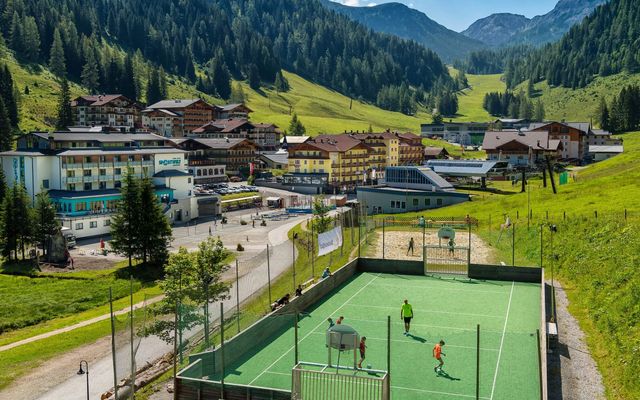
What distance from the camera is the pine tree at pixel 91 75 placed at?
173 m

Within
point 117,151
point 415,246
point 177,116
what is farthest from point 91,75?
point 415,246

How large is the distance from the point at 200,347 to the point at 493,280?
22340 mm

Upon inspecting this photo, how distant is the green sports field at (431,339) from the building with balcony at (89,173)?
4982 centimetres

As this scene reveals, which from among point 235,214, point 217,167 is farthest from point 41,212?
point 217,167

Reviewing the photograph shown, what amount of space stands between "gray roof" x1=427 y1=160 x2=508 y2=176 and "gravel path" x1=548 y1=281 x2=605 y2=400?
240 ft

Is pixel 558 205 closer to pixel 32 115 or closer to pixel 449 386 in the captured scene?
pixel 449 386

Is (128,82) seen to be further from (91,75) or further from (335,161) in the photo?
(335,161)

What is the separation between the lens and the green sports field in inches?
823

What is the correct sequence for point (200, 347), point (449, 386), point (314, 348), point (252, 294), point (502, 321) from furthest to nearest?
point (252, 294)
point (502, 321)
point (314, 348)
point (200, 347)
point (449, 386)

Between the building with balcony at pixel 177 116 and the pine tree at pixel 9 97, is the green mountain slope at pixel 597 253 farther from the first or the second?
the building with balcony at pixel 177 116

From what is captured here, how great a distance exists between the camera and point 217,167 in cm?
12269

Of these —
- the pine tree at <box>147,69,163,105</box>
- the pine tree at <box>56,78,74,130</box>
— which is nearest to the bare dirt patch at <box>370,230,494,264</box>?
the pine tree at <box>56,78,74,130</box>

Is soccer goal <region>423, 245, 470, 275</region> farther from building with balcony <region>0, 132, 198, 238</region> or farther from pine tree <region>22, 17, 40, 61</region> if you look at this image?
pine tree <region>22, 17, 40, 61</region>

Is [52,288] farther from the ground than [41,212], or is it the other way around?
[41,212]
